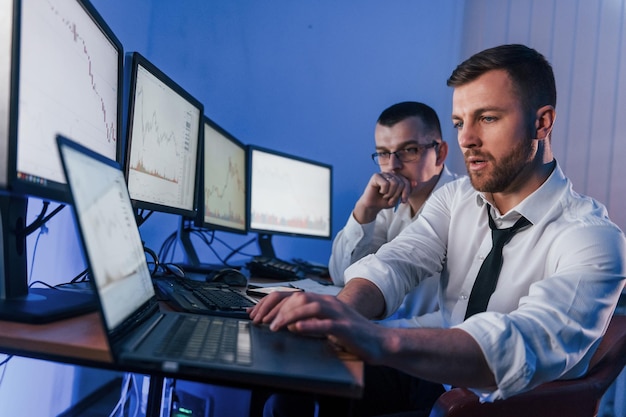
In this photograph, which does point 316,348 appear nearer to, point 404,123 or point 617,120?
point 404,123

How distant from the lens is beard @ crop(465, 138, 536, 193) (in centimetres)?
125

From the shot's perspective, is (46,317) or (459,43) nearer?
(46,317)

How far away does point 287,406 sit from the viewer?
4.14 ft

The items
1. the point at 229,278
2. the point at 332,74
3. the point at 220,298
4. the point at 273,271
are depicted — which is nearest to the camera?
the point at 220,298

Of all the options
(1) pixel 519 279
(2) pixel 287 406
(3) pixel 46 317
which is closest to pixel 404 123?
(1) pixel 519 279

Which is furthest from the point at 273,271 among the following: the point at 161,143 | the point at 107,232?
the point at 107,232

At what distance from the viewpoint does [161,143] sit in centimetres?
140

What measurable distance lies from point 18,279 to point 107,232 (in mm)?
255

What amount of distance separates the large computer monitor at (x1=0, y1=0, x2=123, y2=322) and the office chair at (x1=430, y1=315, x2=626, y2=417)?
659 millimetres

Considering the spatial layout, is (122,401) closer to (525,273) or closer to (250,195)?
(250,195)

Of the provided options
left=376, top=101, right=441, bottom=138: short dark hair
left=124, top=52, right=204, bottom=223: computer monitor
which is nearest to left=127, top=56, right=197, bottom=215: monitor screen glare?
left=124, top=52, right=204, bottom=223: computer monitor

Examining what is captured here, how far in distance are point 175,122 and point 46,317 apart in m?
0.88

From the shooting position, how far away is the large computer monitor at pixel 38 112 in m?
0.71

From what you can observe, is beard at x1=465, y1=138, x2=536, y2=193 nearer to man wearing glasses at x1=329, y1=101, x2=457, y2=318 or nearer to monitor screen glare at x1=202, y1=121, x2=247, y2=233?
man wearing glasses at x1=329, y1=101, x2=457, y2=318
